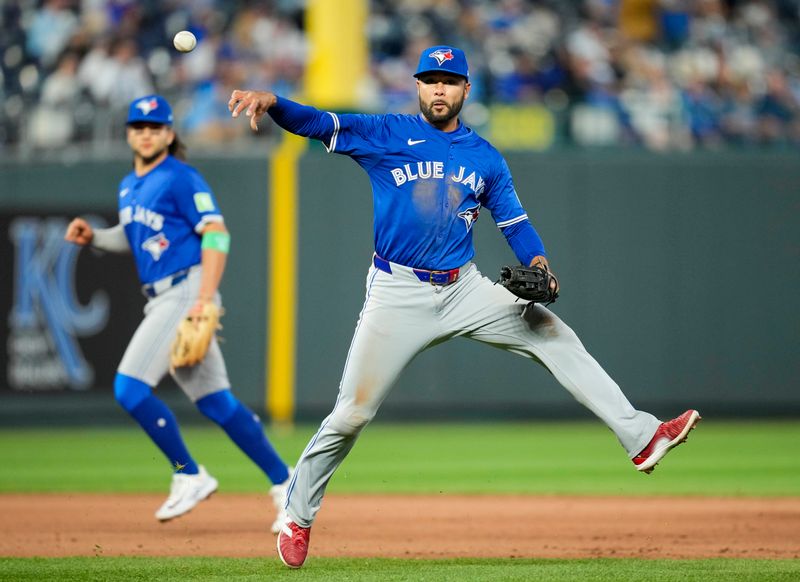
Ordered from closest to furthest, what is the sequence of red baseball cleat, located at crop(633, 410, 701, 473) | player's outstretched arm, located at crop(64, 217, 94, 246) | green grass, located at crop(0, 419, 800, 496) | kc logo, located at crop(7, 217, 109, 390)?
red baseball cleat, located at crop(633, 410, 701, 473), player's outstretched arm, located at crop(64, 217, 94, 246), green grass, located at crop(0, 419, 800, 496), kc logo, located at crop(7, 217, 109, 390)

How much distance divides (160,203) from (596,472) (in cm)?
466

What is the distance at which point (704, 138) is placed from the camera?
45.8 feet

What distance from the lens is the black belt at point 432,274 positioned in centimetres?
559

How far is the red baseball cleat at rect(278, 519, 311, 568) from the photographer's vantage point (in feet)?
18.2

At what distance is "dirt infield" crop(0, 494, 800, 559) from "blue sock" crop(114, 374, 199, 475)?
1.39ft

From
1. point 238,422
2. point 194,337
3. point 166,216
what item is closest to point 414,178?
point 194,337

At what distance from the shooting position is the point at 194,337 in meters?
6.54

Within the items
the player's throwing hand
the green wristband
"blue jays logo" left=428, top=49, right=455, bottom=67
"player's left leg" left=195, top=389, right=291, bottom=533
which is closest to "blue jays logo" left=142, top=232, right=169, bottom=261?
the green wristband

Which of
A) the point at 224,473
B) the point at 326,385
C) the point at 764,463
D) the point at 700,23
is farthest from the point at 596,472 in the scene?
the point at 700,23

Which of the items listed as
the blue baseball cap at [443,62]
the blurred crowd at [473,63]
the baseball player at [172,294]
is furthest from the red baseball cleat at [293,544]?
the blurred crowd at [473,63]

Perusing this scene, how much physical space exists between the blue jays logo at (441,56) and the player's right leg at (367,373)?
3.06 feet

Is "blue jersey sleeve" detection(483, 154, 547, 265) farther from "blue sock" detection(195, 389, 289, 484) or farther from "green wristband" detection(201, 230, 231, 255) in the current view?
"blue sock" detection(195, 389, 289, 484)

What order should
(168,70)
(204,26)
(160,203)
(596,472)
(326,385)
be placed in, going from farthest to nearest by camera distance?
(204,26), (168,70), (326,385), (596,472), (160,203)

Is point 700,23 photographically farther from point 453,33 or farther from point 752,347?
point 752,347
